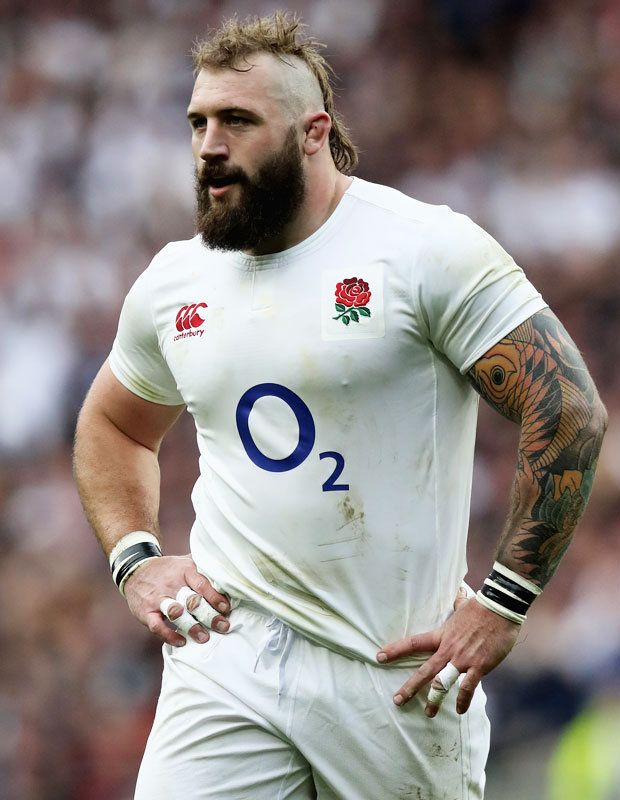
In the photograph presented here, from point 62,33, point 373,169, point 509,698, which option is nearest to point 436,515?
point 509,698

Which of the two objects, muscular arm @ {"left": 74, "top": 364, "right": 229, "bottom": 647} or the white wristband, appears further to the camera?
muscular arm @ {"left": 74, "top": 364, "right": 229, "bottom": 647}

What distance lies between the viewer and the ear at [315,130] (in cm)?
369

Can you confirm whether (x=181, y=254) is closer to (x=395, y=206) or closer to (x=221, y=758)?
(x=395, y=206)

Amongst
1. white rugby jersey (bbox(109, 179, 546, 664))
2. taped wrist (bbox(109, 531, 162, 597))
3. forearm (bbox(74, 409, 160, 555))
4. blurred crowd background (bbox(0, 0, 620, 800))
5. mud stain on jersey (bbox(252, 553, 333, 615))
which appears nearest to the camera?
white rugby jersey (bbox(109, 179, 546, 664))

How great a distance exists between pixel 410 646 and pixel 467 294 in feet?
2.91

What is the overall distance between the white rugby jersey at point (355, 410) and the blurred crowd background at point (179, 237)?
327 centimetres

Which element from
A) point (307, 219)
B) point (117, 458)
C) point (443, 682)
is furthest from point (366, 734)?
point (307, 219)

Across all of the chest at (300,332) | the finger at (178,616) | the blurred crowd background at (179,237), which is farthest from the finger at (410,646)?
the blurred crowd background at (179,237)

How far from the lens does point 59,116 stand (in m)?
10.1

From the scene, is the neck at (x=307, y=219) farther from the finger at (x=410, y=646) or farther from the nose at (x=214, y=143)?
the finger at (x=410, y=646)

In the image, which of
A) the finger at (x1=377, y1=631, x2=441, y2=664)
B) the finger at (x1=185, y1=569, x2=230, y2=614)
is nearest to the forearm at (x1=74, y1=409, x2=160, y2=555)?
the finger at (x1=185, y1=569, x2=230, y2=614)

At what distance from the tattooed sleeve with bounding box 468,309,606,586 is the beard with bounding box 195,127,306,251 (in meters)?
0.70

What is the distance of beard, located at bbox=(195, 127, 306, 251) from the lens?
3578 mm

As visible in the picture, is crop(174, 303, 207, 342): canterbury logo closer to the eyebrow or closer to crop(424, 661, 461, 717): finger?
the eyebrow
